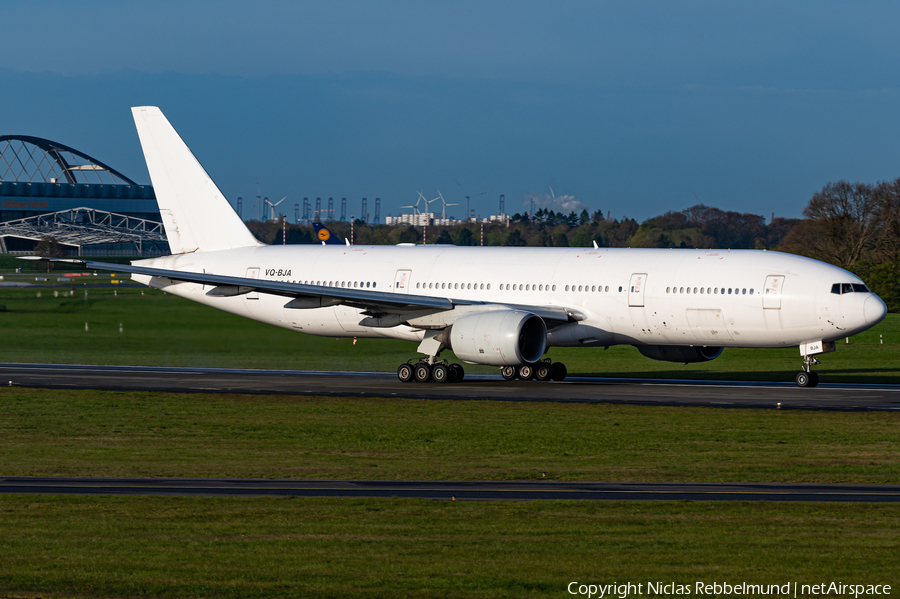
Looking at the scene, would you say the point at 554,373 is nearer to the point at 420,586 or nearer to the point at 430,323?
the point at 430,323

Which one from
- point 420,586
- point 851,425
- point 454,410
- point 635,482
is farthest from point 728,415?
point 420,586

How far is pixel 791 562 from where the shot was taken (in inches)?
482

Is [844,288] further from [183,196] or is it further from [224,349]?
[183,196]

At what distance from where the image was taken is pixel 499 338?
33969 mm

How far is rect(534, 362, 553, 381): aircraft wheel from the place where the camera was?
125 feet

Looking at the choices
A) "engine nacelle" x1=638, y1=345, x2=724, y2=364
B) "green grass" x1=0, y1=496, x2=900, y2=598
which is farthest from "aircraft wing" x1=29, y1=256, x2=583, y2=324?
"green grass" x1=0, y1=496, x2=900, y2=598

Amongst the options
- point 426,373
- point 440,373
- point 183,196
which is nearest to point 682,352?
point 440,373

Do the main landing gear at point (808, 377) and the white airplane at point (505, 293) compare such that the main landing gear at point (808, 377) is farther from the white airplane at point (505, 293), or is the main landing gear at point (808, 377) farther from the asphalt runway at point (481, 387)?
the asphalt runway at point (481, 387)

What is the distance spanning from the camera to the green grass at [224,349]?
141 ft

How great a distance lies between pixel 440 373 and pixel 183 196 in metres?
13.9

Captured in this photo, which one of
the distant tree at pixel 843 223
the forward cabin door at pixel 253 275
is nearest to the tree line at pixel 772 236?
the distant tree at pixel 843 223

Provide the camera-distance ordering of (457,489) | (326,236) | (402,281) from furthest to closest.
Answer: (326,236), (402,281), (457,489)

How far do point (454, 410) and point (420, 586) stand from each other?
1732cm

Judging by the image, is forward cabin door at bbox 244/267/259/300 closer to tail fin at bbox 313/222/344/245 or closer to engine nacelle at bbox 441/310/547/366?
engine nacelle at bbox 441/310/547/366
